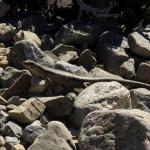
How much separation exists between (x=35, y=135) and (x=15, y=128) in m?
0.29

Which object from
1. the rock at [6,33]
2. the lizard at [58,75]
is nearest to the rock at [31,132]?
the lizard at [58,75]

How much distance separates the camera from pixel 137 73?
818cm

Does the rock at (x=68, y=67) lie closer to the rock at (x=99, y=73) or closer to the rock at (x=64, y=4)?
the rock at (x=99, y=73)

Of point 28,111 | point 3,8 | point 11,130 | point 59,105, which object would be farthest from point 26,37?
point 11,130

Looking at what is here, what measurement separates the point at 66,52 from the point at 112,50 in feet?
2.34

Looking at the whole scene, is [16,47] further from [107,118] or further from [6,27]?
[107,118]

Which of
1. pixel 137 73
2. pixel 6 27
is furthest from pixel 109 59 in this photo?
pixel 6 27

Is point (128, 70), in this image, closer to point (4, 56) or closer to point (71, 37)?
point (71, 37)

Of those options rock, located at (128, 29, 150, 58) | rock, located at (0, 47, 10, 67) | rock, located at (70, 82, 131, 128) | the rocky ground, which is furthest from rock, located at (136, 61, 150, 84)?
rock, located at (0, 47, 10, 67)

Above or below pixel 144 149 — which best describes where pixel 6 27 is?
below

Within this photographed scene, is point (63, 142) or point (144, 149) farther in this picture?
point (63, 142)

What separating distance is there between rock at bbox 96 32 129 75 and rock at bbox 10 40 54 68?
1003mm

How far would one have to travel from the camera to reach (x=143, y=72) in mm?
8094

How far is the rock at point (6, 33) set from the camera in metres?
8.93
